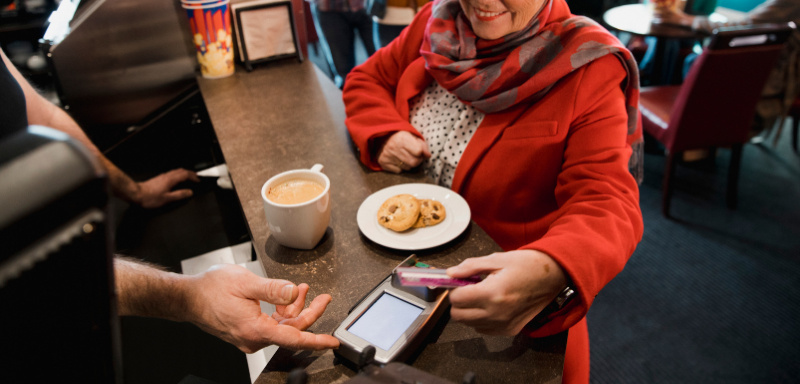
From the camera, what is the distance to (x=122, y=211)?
4.25 feet

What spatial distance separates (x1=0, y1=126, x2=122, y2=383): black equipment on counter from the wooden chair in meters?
2.59

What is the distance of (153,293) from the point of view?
0.73 metres

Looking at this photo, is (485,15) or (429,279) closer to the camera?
(429,279)

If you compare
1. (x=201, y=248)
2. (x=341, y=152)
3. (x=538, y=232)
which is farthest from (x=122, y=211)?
(x=538, y=232)

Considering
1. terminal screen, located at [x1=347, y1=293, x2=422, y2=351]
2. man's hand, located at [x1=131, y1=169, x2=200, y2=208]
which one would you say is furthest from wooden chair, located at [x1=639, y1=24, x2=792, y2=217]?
man's hand, located at [x1=131, y1=169, x2=200, y2=208]

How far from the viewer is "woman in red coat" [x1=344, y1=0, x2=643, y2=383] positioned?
0.67 metres

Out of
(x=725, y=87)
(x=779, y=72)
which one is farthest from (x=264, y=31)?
(x=779, y=72)

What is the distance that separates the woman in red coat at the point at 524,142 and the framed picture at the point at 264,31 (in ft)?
2.33

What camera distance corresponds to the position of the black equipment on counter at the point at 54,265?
0.62 feet

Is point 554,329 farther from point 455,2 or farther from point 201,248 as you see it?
point 201,248

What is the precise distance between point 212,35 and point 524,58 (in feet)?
4.17

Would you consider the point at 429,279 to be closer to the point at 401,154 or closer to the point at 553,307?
the point at 553,307

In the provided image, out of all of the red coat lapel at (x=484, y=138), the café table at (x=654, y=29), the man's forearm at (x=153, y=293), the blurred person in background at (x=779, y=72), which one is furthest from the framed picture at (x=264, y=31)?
the blurred person in background at (x=779, y=72)

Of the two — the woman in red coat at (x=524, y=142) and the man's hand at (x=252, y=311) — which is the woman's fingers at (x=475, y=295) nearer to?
the woman in red coat at (x=524, y=142)
